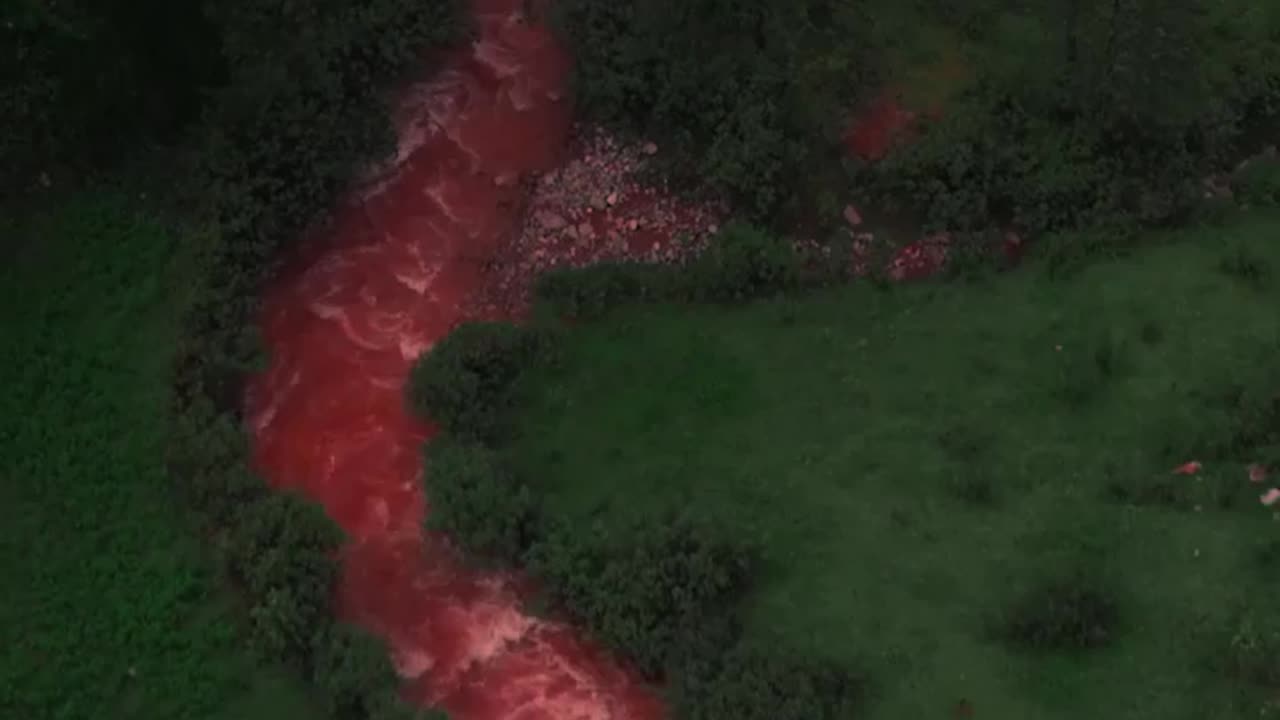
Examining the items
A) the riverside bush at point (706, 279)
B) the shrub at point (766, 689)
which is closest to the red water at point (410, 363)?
the shrub at point (766, 689)

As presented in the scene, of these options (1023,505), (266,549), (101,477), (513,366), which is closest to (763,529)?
(1023,505)

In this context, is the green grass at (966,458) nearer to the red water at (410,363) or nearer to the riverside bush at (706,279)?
the riverside bush at (706,279)

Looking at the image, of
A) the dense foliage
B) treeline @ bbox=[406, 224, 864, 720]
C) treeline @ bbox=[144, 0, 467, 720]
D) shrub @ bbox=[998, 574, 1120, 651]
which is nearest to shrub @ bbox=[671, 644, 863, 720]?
treeline @ bbox=[406, 224, 864, 720]

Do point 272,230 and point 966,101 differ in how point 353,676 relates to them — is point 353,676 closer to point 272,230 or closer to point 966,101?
point 272,230

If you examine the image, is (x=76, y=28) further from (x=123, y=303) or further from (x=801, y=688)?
(x=801, y=688)

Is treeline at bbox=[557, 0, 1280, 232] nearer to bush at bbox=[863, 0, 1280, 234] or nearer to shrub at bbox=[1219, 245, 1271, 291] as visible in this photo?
bush at bbox=[863, 0, 1280, 234]

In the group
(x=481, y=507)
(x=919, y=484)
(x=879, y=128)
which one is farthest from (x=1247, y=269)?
(x=481, y=507)
